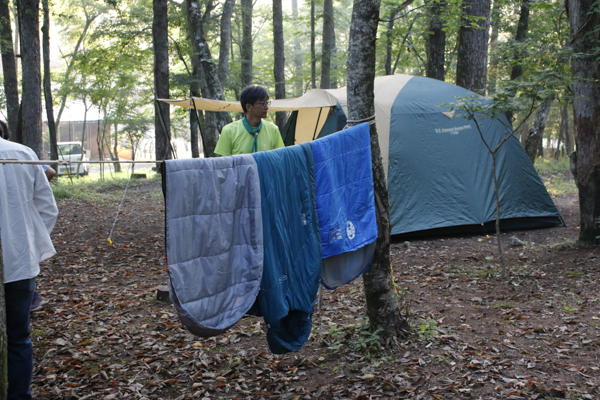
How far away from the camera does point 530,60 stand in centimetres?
566

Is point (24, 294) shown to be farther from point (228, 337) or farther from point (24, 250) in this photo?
point (228, 337)

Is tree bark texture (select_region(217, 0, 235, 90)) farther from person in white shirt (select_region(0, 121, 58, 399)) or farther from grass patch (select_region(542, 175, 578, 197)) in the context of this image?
person in white shirt (select_region(0, 121, 58, 399))

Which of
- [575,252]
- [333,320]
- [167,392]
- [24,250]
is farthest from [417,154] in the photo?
[24,250]

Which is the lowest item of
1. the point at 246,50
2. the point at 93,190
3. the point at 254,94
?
the point at 93,190

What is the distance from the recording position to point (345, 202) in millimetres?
2951

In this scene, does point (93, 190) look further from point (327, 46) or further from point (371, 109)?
point (371, 109)

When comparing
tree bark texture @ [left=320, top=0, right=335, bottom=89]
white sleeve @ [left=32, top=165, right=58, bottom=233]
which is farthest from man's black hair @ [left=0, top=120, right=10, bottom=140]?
tree bark texture @ [left=320, top=0, right=335, bottom=89]

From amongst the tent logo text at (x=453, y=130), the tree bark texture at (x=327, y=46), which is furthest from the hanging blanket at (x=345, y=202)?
the tree bark texture at (x=327, y=46)

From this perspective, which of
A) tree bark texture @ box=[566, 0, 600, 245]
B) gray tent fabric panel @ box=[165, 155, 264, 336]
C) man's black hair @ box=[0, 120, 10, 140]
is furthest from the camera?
tree bark texture @ box=[566, 0, 600, 245]

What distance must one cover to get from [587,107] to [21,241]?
565 centimetres

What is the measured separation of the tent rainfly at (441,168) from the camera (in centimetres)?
700

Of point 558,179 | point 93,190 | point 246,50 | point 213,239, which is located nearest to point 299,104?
point 213,239

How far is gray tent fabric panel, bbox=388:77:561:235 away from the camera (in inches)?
275

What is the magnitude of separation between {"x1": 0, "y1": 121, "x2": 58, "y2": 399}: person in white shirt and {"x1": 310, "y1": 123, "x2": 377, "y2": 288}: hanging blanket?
1.54 m
